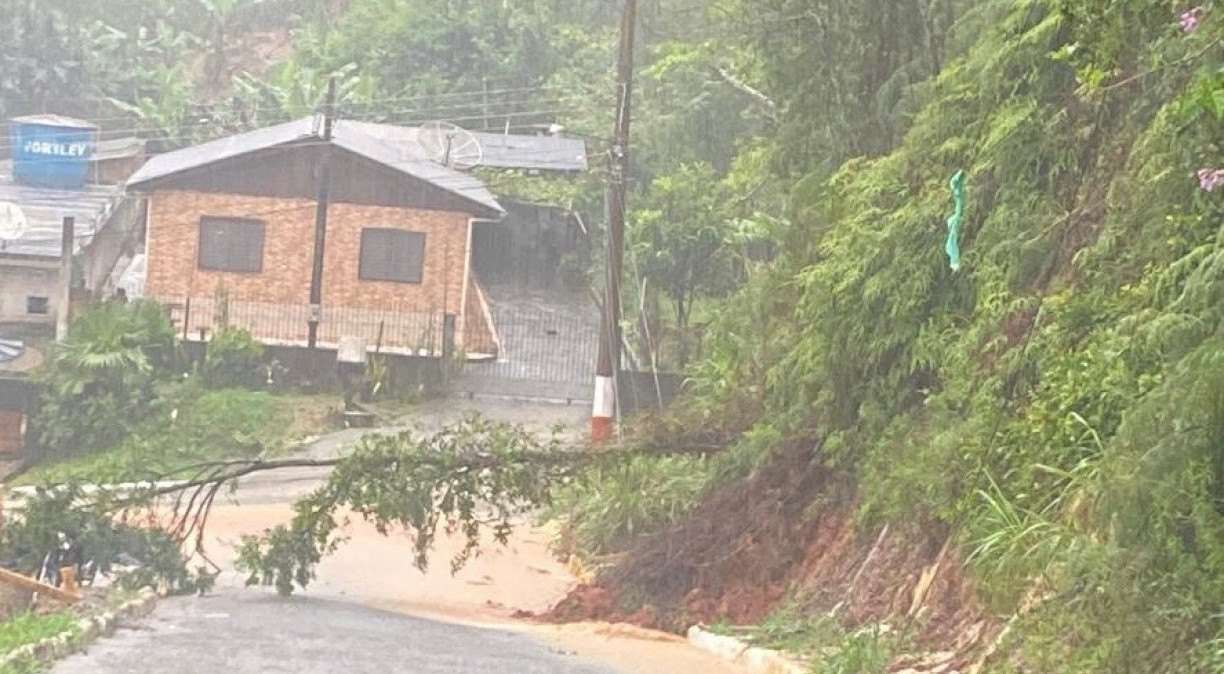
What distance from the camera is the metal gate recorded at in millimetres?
40750

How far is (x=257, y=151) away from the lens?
40969mm

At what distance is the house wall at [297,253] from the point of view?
41.4 m

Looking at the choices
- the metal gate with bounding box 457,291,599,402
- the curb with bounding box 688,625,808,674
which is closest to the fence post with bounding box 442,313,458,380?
the metal gate with bounding box 457,291,599,402

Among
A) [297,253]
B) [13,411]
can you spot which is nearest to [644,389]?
[297,253]

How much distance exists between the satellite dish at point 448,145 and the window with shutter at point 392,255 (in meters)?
3.74

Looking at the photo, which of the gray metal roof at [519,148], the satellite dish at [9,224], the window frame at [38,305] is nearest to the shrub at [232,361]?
the window frame at [38,305]

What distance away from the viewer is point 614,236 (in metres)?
31.5

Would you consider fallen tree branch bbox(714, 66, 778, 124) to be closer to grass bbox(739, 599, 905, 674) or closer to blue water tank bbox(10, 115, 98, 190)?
blue water tank bbox(10, 115, 98, 190)

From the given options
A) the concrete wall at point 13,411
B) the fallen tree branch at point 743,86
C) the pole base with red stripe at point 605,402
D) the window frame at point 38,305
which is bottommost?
the concrete wall at point 13,411

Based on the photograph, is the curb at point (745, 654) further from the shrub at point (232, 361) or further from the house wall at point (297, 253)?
the house wall at point (297, 253)

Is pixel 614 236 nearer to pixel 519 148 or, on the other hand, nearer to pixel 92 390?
pixel 92 390

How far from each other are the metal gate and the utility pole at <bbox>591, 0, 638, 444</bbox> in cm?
818

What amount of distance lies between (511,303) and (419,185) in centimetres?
698

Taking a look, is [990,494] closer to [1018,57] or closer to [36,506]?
[1018,57]
